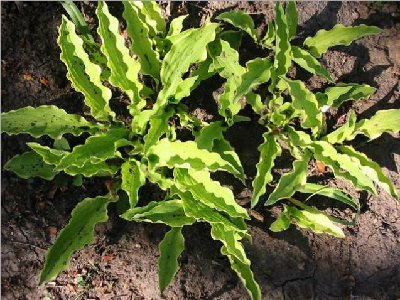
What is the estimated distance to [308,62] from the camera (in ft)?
9.89

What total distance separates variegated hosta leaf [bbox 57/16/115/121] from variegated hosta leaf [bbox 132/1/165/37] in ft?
1.28

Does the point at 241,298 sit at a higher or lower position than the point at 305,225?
lower

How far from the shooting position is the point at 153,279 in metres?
3.10

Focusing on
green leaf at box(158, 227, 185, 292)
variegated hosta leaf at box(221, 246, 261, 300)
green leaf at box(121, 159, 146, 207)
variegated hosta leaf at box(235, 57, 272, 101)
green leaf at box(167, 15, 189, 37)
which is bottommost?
variegated hosta leaf at box(221, 246, 261, 300)

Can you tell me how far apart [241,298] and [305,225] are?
A: 534mm

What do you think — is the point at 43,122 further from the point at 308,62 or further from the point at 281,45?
the point at 308,62

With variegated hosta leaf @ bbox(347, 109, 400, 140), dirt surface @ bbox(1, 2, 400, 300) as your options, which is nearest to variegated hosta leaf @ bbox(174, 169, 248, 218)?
dirt surface @ bbox(1, 2, 400, 300)

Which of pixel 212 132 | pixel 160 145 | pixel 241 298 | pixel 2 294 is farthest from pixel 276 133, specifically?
pixel 2 294

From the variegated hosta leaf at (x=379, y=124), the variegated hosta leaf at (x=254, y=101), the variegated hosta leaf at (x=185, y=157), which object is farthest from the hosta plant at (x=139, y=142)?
the variegated hosta leaf at (x=379, y=124)

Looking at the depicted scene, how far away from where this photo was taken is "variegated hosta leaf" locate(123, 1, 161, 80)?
2.87 m

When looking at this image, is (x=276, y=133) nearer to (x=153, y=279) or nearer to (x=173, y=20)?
(x=173, y=20)

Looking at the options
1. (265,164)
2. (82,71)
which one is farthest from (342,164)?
(82,71)

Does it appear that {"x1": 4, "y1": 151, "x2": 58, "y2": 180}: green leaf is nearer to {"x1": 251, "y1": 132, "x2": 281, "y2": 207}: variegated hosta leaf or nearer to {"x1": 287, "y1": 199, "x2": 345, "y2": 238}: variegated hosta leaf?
{"x1": 251, "y1": 132, "x2": 281, "y2": 207}: variegated hosta leaf

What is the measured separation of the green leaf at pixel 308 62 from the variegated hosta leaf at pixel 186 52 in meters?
0.47
